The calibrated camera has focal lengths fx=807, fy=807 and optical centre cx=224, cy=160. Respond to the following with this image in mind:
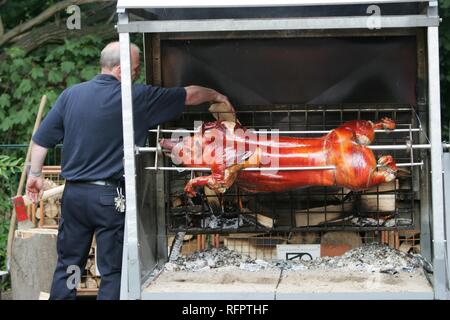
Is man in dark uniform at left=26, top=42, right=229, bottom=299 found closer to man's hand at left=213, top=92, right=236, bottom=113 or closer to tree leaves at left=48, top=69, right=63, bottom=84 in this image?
man's hand at left=213, top=92, right=236, bottom=113

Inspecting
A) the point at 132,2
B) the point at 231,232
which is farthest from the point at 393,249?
the point at 132,2

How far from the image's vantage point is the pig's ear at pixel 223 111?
186 inches

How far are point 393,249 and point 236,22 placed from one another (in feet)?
6.04

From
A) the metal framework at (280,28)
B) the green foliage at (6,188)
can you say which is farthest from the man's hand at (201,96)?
the green foliage at (6,188)

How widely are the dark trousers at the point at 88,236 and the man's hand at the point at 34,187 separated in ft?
0.65

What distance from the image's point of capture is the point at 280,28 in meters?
3.77

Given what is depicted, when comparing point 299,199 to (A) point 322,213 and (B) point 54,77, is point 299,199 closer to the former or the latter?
(A) point 322,213

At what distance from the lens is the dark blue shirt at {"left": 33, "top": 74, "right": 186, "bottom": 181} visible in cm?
439

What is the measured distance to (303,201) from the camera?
490 cm

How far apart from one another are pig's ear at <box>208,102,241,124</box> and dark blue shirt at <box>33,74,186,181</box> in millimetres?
327

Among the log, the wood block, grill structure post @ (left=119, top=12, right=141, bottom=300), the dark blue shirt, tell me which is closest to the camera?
grill structure post @ (left=119, top=12, right=141, bottom=300)

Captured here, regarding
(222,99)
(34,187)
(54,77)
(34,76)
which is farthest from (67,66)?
(222,99)

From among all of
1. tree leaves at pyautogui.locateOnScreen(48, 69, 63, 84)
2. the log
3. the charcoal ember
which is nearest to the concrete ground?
the log
